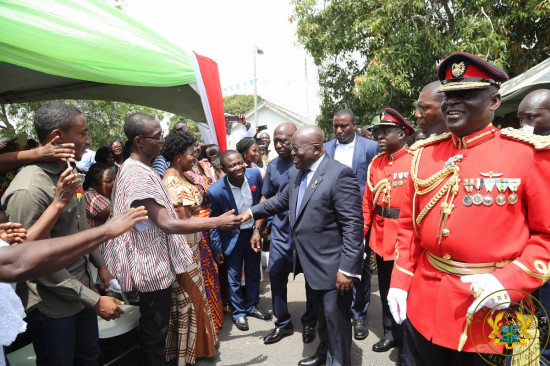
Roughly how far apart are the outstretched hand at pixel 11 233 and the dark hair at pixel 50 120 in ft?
2.51

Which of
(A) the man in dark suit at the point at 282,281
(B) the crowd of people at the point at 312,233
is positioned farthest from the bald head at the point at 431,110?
(A) the man in dark suit at the point at 282,281

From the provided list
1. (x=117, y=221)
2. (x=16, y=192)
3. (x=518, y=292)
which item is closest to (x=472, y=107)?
(x=518, y=292)

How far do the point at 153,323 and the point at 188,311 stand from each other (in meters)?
0.45

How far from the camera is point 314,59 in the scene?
12.5 meters

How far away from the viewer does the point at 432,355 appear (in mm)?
1990

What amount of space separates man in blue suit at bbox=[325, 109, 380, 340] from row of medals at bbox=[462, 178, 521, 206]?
7.40 ft

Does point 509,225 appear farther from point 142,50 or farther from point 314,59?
point 314,59

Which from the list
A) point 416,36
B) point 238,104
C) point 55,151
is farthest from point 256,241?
point 238,104

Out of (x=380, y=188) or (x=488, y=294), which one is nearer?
(x=488, y=294)

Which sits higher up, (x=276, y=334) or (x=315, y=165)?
(x=315, y=165)

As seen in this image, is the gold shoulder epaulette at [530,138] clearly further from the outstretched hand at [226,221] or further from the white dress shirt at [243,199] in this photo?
the white dress shirt at [243,199]

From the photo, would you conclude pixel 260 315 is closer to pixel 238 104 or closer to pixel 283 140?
pixel 283 140

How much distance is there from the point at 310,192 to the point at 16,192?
2.05 meters

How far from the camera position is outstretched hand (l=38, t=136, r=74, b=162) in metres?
2.32
